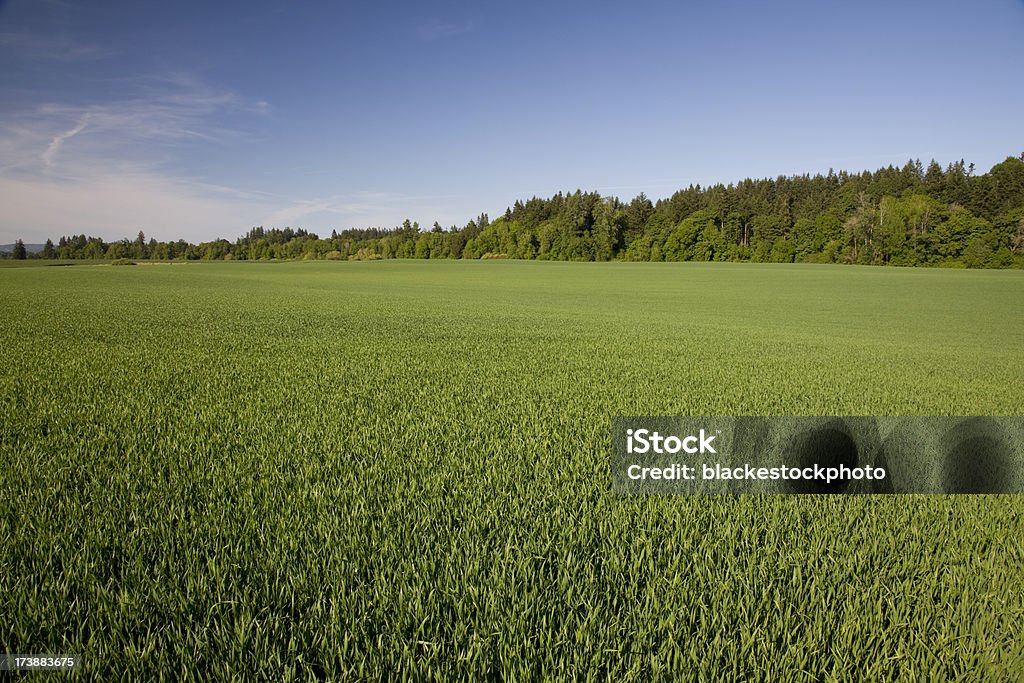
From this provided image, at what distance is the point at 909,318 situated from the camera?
25.1 m

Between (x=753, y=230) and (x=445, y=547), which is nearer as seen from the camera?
(x=445, y=547)

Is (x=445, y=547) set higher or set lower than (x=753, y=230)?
lower

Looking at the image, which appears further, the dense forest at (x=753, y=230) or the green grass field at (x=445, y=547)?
the dense forest at (x=753, y=230)

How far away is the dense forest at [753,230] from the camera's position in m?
70.6

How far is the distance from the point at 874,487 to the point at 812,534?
1.41 m

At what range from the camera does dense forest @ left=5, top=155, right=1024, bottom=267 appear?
232 ft

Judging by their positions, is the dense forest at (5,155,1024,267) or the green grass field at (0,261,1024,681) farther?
the dense forest at (5,155,1024,267)

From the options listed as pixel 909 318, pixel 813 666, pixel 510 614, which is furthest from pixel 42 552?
pixel 909 318

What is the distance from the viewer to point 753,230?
103 m

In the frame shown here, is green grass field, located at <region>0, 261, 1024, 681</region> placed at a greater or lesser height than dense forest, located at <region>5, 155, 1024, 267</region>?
lesser

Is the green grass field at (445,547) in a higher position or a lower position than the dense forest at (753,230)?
lower

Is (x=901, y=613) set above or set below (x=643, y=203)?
below

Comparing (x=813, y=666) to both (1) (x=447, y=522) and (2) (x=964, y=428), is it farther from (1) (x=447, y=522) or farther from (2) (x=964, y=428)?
(2) (x=964, y=428)

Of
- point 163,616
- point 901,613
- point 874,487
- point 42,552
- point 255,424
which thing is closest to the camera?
point 163,616
